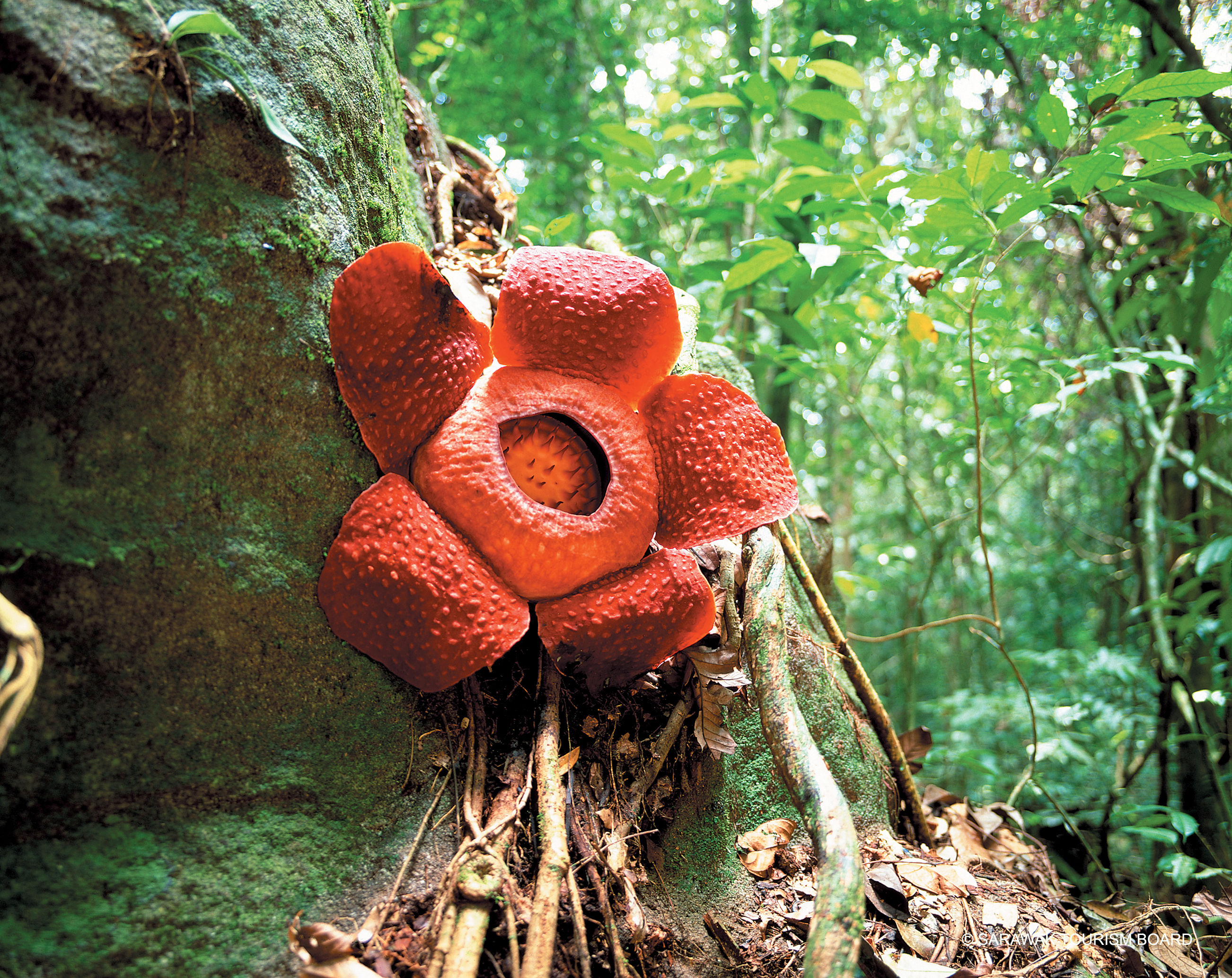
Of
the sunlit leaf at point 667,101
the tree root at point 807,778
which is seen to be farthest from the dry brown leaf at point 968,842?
the sunlit leaf at point 667,101

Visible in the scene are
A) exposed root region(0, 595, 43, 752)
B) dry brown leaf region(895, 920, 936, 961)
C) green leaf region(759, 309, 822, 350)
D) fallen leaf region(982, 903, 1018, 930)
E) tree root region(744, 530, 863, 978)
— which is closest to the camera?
exposed root region(0, 595, 43, 752)

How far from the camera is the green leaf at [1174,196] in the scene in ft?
6.33

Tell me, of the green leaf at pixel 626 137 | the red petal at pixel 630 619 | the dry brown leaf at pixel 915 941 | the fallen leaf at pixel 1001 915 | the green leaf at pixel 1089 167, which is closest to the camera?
the red petal at pixel 630 619

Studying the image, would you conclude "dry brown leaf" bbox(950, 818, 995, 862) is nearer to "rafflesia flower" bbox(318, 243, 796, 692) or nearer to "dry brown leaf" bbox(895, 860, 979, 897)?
"dry brown leaf" bbox(895, 860, 979, 897)

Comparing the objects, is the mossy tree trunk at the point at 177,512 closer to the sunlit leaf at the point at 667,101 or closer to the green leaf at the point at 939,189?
the green leaf at the point at 939,189

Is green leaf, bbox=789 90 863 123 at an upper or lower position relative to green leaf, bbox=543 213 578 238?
upper

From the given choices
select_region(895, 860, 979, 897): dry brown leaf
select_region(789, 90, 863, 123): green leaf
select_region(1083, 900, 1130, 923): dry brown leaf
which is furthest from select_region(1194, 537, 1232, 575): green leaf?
→ select_region(789, 90, 863, 123): green leaf

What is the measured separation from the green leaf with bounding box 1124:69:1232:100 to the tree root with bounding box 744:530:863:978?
4.89 feet

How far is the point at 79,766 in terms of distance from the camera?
998 millimetres

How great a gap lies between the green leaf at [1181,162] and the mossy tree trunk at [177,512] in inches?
79.2

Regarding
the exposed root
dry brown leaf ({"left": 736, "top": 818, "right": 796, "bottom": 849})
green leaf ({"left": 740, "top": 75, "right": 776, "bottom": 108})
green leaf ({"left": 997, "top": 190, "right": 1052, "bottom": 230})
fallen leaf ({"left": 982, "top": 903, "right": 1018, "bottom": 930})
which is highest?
green leaf ({"left": 740, "top": 75, "right": 776, "bottom": 108})

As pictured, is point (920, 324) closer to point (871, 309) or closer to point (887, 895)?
point (887, 895)

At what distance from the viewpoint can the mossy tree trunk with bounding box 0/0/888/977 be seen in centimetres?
97

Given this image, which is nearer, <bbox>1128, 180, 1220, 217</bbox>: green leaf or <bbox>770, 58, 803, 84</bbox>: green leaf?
<bbox>1128, 180, 1220, 217</bbox>: green leaf
